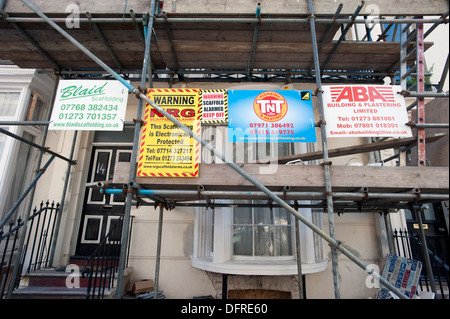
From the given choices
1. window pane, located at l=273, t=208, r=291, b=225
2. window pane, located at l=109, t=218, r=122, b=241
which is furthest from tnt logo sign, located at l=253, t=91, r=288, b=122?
window pane, located at l=109, t=218, r=122, b=241

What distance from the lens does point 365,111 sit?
322 centimetres

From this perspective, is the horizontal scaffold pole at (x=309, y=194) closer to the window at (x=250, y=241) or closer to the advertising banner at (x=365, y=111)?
the advertising banner at (x=365, y=111)

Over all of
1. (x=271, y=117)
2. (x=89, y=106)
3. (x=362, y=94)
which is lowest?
(x=271, y=117)

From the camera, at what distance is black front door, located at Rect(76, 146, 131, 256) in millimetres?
5281

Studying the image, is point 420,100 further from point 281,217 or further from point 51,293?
point 51,293

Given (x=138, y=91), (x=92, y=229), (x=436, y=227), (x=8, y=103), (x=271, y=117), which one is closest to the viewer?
(x=138, y=91)

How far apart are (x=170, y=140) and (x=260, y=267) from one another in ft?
9.03

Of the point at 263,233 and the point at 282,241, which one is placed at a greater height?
the point at 263,233

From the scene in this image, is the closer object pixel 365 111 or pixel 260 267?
pixel 365 111

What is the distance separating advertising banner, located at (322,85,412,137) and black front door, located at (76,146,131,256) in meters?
4.65

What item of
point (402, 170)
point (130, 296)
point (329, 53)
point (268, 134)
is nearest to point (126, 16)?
point (268, 134)

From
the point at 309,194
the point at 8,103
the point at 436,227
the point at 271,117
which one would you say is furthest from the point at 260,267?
the point at 8,103

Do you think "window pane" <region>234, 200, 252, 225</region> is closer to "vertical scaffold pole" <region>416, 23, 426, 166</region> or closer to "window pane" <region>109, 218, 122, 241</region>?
"window pane" <region>109, 218, 122, 241</region>

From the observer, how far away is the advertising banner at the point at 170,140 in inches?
116
